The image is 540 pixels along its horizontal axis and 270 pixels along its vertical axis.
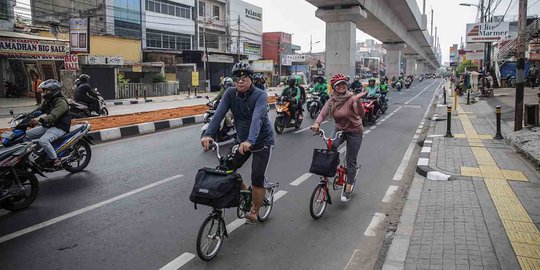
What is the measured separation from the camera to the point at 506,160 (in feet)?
26.5

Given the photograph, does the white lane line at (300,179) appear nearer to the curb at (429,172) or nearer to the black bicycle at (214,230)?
the curb at (429,172)

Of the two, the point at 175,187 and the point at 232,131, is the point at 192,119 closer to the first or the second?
the point at 232,131

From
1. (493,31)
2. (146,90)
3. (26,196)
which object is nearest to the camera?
(26,196)

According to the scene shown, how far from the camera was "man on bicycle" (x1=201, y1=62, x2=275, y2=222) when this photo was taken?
423cm

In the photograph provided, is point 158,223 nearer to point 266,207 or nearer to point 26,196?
point 266,207

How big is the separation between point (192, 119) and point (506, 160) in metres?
10.7

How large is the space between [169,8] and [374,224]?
43533 millimetres

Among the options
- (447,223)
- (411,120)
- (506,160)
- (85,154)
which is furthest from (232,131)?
(411,120)

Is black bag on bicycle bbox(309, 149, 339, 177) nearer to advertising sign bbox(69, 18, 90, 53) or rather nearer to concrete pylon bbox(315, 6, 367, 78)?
concrete pylon bbox(315, 6, 367, 78)

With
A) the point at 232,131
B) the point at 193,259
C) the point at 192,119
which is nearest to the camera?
the point at 193,259

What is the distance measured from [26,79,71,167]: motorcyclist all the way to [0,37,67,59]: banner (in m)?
17.0

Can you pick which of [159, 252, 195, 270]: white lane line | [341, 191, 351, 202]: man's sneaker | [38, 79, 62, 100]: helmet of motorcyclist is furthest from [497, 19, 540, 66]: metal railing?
[38, 79, 62, 100]: helmet of motorcyclist

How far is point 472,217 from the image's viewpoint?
4770 millimetres

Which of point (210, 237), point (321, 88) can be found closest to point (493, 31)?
point (321, 88)
